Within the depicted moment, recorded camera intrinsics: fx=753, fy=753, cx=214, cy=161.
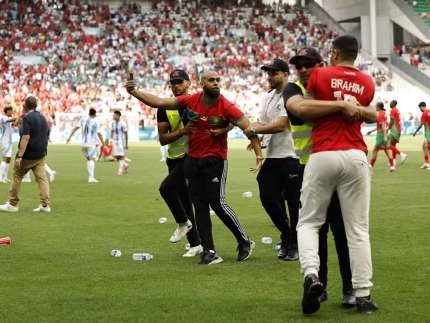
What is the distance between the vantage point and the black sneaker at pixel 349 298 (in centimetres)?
595

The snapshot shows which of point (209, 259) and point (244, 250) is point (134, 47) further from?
point (209, 259)

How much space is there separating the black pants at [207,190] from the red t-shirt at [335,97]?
259cm

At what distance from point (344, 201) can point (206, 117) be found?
276cm

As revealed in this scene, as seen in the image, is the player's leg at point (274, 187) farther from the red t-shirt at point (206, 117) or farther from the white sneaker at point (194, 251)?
the white sneaker at point (194, 251)

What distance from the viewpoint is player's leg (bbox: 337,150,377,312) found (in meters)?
5.71

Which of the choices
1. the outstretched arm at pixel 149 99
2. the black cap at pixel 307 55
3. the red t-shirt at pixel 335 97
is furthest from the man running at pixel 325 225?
the outstretched arm at pixel 149 99

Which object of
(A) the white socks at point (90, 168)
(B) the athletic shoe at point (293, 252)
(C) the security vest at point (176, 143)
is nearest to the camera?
(B) the athletic shoe at point (293, 252)

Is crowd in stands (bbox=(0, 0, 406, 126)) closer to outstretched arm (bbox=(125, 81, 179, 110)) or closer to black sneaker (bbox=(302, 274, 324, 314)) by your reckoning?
outstretched arm (bbox=(125, 81, 179, 110))

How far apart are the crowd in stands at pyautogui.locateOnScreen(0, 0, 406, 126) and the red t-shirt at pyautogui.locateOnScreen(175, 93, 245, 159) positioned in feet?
123

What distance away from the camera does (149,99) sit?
7.58 meters

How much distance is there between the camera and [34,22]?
5509 centimetres

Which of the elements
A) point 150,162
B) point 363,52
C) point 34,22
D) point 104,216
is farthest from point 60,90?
point 104,216

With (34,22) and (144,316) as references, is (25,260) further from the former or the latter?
(34,22)

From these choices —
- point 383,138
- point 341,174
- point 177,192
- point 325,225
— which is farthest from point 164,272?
point 383,138
